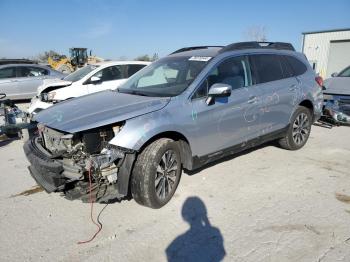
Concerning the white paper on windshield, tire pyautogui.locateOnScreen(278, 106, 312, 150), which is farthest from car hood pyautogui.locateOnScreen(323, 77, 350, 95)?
the white paper on windshield

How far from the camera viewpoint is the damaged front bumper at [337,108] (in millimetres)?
8117

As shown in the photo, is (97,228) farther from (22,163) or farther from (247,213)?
(22,163)

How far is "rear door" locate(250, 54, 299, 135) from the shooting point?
5125 mm

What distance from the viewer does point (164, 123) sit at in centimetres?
380

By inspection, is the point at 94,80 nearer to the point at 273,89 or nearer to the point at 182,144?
the point at 273,89

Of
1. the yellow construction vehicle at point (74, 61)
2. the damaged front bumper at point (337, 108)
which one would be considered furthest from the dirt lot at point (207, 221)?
the yellow construction vehicle at point (74, 61)

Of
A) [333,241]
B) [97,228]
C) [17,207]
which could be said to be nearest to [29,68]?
[17,207]

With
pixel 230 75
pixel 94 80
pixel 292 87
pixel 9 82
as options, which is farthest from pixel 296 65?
pixel 9 82

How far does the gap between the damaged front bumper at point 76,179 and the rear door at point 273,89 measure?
8.17ft

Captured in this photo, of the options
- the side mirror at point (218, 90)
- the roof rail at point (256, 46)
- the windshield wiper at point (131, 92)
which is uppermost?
the roof rail at point (256, 46)

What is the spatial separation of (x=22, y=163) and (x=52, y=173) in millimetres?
2558

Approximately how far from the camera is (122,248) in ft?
10.6

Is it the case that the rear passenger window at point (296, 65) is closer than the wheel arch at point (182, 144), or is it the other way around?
the wheel arch at point (182, 144)

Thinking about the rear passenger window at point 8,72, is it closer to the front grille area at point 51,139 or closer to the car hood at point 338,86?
the front grille area at point 51,139
